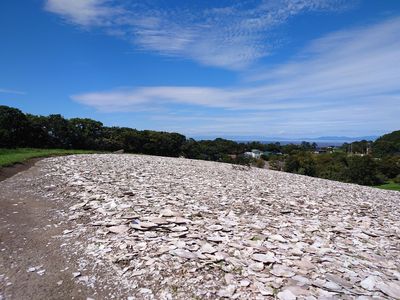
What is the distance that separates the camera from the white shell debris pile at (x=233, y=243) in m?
4.85

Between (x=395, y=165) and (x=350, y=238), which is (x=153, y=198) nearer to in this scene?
(x=350, y=238)

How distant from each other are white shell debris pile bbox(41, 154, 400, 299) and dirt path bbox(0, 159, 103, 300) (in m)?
0.47

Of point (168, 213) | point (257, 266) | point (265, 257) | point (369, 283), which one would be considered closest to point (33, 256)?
point (168, 213)

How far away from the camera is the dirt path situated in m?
4.70

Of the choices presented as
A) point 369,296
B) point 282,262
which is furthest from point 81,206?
point 369,296

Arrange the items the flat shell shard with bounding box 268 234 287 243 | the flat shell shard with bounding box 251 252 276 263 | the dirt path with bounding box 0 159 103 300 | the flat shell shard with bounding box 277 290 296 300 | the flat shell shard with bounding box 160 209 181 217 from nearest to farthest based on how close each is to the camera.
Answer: the flat shell shard with bounding box 277 290 296 300 → the dirt path with bounding box 0 159 103 300 → the flat shell shard with bounding box 251 252 276 263 → the flat shell shard with bounding box 268 234 287 243 → the flat shell shard with bounding box 160 209 181 217

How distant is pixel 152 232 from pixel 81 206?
331cm

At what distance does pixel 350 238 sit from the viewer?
287 inches

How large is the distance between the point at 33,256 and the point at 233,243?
A: 3949 millimetres

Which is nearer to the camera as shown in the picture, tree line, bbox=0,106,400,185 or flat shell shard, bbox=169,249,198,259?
A: flat shell shard, bbox=169,249,198,259

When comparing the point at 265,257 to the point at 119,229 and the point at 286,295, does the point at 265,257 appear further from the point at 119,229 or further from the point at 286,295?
the point at 119,229

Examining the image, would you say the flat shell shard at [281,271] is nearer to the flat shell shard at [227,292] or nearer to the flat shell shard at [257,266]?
the flat shell shard at [257,266]

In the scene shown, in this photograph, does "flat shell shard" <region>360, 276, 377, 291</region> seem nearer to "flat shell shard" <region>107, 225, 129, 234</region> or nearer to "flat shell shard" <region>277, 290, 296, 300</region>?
"flat shell shard" <region>277, 290, 296, 300</region>

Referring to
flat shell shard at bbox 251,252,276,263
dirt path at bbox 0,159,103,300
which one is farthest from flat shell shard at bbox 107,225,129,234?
flat shell shard at bbox 251,252,276,263
